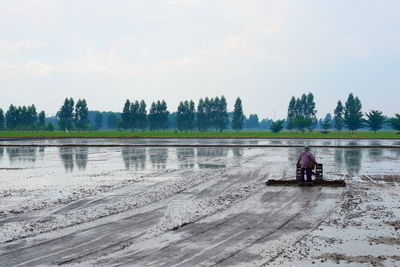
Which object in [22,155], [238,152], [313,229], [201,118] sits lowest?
[313,229]

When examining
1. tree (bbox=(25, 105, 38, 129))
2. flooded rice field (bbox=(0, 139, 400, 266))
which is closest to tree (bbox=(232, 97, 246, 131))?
tree (bbox=(25, 105, 38, 129))

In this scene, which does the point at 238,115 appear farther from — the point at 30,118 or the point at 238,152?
the point at 238,152

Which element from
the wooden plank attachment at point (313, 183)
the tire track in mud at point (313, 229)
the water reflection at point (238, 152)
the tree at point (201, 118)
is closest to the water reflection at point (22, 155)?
the water reflection at point (238, 152)

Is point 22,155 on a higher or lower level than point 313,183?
higher

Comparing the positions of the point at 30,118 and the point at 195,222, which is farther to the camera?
the point at 30,118

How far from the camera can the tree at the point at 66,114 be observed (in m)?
138

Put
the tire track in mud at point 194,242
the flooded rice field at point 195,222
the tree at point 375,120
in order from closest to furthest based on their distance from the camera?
the tire track in mud at point 194,242
the flooded rice field at point 195,222
the tree at point 375,120

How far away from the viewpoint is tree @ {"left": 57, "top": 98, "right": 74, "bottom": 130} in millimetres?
138125

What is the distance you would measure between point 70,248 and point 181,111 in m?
135

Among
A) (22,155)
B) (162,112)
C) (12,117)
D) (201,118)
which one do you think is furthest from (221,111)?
(22,155)

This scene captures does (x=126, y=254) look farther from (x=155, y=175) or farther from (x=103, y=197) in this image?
(x=155, y=175)

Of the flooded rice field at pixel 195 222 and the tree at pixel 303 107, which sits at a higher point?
the tree at pixel 303 107

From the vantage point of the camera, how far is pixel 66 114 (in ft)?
455

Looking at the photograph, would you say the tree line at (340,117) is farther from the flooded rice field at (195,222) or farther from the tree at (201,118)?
the flooded rice field at (195,222)
